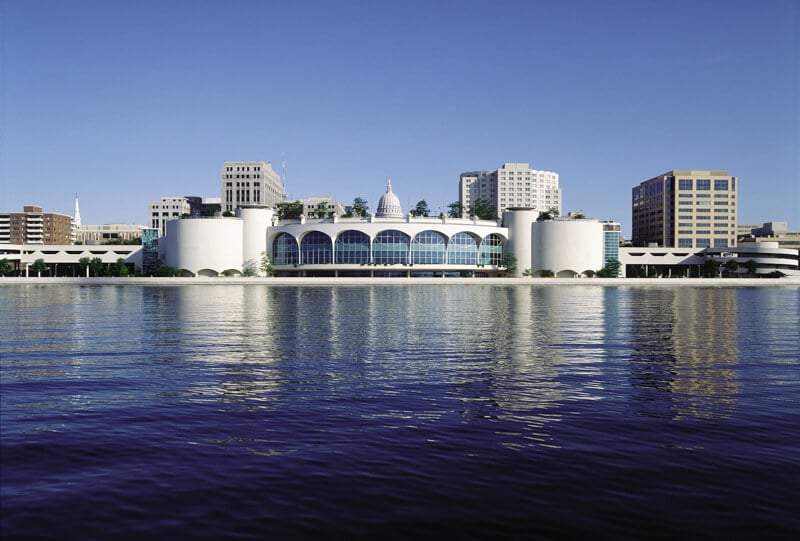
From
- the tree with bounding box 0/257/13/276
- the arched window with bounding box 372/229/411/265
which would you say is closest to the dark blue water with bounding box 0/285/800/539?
the arched window with bounding box 372/229/411/265

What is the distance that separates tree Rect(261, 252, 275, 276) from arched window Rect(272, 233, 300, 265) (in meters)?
4.00

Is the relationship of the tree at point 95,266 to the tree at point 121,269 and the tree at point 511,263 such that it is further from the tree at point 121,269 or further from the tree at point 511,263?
the tree at point 511,263

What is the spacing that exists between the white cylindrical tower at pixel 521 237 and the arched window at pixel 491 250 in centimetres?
271

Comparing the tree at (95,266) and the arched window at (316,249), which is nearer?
the arched window at (316,249)

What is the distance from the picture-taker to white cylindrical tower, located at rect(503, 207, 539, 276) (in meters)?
166

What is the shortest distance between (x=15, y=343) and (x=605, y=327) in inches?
1416

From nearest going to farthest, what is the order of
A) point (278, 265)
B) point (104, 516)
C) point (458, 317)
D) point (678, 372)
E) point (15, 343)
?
point (104, 516) < point (678, 372) < point (15, 343) < point (458, 317) < point (278, 265)

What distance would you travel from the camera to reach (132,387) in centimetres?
2214

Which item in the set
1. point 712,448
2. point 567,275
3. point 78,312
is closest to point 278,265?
point 567,275

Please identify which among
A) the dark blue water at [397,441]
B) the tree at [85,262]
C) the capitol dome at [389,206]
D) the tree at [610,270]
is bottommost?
the dark blue water at [397,441]

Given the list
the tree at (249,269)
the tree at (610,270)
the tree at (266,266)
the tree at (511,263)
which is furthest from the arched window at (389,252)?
the tree at (610,270)

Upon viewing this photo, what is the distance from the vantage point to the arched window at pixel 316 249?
158750 millimetres

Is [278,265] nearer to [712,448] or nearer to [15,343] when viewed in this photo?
[15,343]

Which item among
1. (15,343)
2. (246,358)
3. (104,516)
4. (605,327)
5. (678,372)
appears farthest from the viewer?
(605,327)
